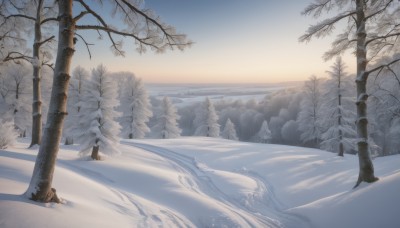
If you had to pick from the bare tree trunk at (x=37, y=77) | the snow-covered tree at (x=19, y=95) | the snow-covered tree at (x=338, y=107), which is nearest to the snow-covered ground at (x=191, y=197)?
the bare tree trunk at (x=37, y=77)

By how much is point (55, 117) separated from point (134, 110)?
103 feet

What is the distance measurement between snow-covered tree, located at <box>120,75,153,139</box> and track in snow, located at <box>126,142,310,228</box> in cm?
→ 2086

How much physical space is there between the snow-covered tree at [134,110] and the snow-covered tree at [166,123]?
4.56 metres

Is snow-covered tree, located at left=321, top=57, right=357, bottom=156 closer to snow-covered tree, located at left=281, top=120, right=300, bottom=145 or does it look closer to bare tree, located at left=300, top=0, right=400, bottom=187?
bare tree, located at left=300, top=0, right=400, bottom=187

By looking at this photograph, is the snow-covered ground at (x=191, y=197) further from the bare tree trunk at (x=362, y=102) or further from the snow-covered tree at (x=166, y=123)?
the snow-covered tree at (x=166, y=123)

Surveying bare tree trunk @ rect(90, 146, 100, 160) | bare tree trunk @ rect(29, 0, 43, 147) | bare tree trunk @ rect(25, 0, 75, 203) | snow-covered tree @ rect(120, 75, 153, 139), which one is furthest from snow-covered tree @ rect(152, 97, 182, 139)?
bare tree trunk @ rect(25, 0, 75, 203)

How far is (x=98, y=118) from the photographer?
13.3m

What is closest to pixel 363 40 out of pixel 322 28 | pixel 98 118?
pixel 322 28

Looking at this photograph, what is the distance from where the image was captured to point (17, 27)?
10.6 metres

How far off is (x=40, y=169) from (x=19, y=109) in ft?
88.5

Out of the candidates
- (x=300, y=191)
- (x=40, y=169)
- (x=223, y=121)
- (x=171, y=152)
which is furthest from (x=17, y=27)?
(x=223, y=121)

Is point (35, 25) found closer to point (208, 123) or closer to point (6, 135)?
point (6, 135)

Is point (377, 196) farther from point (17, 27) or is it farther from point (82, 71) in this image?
point (82, 71)

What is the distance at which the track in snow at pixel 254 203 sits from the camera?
24.4ft
